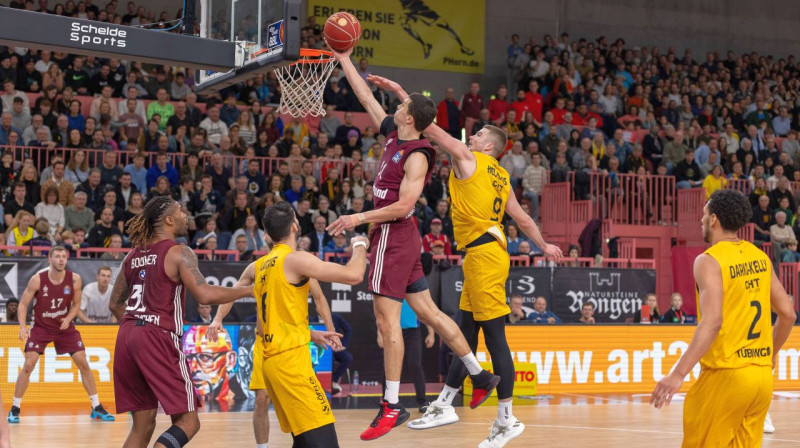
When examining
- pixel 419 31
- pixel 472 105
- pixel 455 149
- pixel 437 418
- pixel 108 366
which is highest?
pixel 419 31

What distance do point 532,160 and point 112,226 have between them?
376 inches

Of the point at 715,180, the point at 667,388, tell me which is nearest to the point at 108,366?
the point at 667,388

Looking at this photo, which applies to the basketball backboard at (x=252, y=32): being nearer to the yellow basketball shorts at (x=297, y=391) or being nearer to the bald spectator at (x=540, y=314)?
the yellow basketball shorts at (x=297, y=391)

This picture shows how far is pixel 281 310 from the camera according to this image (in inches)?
260

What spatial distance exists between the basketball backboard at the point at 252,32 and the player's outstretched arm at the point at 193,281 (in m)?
2.83

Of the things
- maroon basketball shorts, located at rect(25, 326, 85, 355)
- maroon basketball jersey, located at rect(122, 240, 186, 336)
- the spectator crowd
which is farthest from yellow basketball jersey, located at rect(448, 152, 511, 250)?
the spectator crowd

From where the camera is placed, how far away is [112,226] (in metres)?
16.1

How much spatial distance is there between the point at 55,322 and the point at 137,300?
5.83 meters

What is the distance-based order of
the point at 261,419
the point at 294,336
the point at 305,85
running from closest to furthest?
the point at 294,336
the point at 261,419
the point at 305,85

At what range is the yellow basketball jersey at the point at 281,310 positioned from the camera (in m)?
6.58

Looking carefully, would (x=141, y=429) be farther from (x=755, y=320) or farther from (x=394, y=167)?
(x=755, y=320)

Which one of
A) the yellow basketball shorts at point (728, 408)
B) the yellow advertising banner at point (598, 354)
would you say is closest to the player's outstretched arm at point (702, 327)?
the yellow basketball shorts at point (728, 408)

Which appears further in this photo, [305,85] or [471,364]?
[305,85]

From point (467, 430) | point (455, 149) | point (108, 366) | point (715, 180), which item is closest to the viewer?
point (455, 149)
